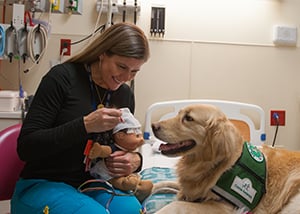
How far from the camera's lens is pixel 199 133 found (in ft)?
4.96

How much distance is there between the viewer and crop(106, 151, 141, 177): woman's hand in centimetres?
148

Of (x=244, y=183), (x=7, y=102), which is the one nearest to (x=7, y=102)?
(x=7, y=102)

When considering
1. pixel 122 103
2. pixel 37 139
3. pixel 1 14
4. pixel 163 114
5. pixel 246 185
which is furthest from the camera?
pixel 163 114

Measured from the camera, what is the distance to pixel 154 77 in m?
2.99

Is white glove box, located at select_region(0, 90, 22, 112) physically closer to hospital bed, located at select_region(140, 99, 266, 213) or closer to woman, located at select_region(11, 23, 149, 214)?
woman, located at select_region(11, 23, 149, 214)

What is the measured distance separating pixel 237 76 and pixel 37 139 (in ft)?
7.05

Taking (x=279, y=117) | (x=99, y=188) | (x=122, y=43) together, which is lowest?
(x=99, y=188)

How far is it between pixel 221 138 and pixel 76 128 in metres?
0.60

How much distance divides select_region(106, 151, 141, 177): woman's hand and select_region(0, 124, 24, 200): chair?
42 centimetres

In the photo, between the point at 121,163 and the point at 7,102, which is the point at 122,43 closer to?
the point at 121,163

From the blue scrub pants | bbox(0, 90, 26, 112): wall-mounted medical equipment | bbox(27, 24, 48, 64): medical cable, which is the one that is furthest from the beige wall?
the blue scrub pants

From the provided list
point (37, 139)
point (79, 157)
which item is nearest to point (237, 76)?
point (79, 157)

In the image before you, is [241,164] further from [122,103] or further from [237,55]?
[237,55]

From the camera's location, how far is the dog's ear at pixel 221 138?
57.1 inches
